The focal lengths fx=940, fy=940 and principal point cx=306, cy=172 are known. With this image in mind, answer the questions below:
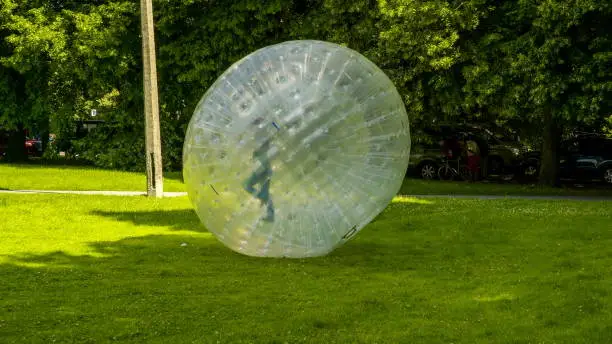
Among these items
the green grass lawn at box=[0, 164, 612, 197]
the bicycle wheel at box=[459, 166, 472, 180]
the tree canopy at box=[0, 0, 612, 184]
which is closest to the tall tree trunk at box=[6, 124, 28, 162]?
the tree canopy at box=[0, 0, 612, 184]

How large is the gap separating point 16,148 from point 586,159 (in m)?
24.3

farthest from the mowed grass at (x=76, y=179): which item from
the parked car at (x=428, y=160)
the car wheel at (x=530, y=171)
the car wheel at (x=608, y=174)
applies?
the car wheel at (x=608, y=174)

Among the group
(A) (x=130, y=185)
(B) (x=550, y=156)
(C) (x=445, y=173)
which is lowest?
(A) (x=130, y=185)

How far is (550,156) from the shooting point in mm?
30672

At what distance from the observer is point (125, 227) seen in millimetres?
18828

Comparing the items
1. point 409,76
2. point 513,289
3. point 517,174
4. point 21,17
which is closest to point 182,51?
point 21,17

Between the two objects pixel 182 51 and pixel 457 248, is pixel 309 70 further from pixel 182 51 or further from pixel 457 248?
pixel 182 51

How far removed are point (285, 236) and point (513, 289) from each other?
10.5 feet

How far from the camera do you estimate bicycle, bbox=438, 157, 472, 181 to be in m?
33.9

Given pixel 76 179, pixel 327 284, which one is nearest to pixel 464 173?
pixel 76 179

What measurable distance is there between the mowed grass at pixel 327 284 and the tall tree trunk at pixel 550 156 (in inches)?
456

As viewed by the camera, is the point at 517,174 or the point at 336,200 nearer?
the point at 336,200

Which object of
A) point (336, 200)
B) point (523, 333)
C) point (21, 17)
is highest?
point (21, 17)

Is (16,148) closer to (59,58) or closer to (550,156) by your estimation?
(59,58)
